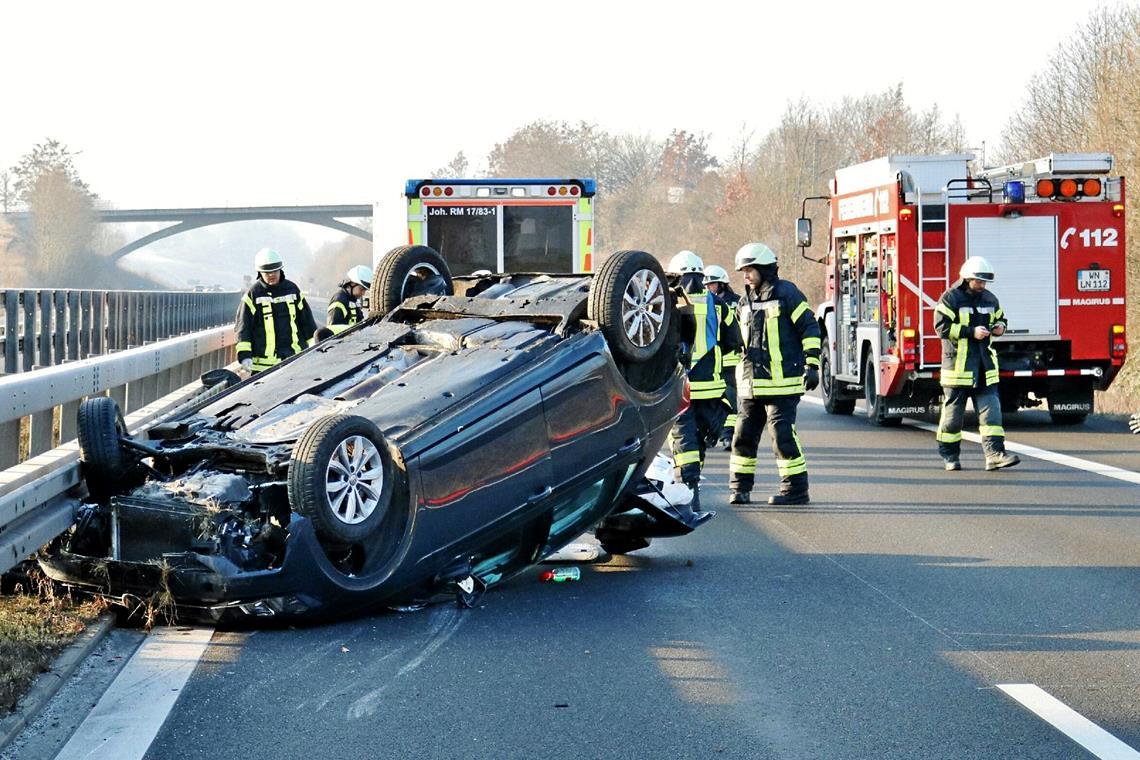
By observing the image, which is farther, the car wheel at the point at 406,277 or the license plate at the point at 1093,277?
the license plate at the point at 1093,277

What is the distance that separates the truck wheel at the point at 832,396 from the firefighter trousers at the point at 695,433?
7.91 meters

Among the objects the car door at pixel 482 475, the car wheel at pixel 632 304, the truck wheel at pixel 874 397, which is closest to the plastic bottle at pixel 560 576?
the car door at pixel 482 475

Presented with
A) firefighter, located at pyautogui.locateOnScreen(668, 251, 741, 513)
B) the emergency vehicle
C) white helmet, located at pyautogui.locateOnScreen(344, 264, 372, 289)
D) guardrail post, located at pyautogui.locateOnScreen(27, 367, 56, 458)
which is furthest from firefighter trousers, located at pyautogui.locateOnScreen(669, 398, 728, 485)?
the emergency vehicle

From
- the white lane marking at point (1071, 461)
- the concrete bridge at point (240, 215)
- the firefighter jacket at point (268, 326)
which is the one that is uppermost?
the concrete bridge at point (240, 215)

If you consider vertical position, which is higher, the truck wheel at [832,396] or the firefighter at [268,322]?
the firefighter at [268,322]

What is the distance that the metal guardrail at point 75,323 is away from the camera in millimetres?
19562

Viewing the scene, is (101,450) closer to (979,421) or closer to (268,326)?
(268,326)

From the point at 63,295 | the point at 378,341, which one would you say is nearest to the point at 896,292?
the point at 378,341

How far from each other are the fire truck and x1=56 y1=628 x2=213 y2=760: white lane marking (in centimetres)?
1087

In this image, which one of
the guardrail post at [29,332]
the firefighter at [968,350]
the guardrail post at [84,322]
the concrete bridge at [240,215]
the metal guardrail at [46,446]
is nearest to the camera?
the metal guardrail at [46,446]

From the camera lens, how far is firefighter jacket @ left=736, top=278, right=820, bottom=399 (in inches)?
432

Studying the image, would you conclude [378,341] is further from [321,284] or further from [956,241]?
[321,284]

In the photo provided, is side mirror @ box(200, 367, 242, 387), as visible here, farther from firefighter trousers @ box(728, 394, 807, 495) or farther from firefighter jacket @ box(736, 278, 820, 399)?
firefighter jacket @ box(736, 278, 820, 399)

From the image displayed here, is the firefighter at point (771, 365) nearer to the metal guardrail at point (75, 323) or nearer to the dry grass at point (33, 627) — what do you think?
the dry grass at point (33, 627)
